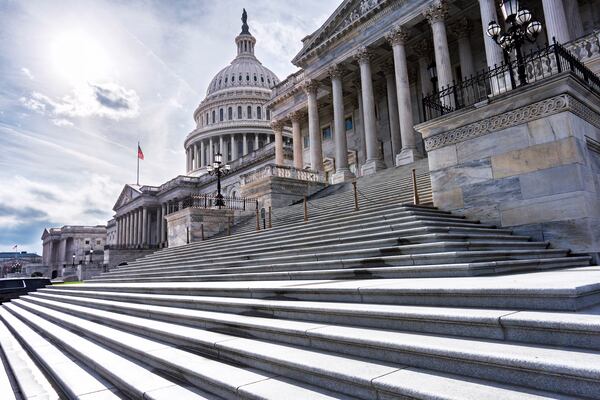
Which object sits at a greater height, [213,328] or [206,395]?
[213,328]

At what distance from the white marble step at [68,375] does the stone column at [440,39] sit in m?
22.1

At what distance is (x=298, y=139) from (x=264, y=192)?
1406 cm

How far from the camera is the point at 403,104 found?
24.7 metres

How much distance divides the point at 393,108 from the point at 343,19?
765 cm

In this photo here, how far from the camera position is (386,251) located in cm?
765

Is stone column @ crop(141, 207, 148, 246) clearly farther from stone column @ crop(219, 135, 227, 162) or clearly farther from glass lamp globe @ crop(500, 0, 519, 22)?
glass lamp globe @ crop(500, 0, 519, 22)

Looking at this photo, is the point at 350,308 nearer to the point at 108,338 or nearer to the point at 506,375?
the point at 506,375

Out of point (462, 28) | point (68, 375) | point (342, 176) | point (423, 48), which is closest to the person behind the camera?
point (68, 375)

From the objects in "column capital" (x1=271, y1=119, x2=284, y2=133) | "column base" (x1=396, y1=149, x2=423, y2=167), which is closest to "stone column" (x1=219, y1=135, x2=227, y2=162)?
"column capital" (x1=271, y1=119, x2=284, y2=133)

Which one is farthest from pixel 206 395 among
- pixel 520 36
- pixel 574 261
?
pixel 520 36

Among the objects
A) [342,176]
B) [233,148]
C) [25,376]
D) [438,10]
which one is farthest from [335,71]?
[233,148]

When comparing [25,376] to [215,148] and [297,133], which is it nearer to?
[297,133]

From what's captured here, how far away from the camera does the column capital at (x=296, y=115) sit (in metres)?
37.5

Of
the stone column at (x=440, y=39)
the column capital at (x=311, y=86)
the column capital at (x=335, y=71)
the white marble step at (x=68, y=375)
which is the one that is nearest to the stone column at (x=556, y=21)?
the stone column at (x=440, y=39)
